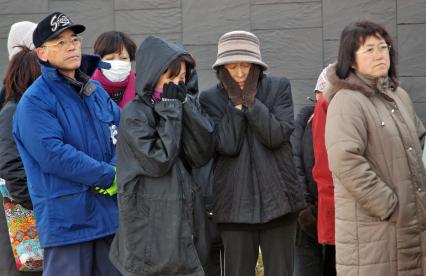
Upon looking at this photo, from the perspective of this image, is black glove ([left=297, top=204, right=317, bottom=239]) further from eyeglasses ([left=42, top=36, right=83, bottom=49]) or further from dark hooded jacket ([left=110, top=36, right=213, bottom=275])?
eyeglasses ([left=42, top=36, right=83, bottom=49])

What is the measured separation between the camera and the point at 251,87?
5.37 meters

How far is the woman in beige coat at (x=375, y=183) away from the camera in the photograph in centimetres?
468

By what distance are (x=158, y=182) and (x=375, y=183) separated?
46.0 inches

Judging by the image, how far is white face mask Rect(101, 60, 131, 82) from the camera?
235 inches

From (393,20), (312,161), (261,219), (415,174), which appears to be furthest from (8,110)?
(393,20)

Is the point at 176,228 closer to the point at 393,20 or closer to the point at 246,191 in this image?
the point at 246,191

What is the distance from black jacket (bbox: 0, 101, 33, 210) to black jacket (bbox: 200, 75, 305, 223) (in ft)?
3.89

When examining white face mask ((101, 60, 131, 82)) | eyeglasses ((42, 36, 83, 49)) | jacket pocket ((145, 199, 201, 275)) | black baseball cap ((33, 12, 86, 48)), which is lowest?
jacket pocket ((145, 199, 201, 275))

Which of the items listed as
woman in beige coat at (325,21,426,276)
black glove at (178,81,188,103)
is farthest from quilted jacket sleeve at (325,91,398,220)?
black glove at (178,81,188,103)

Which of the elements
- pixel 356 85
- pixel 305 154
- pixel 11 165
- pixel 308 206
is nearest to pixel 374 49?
pixel 356 85

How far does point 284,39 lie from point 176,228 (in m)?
3.51

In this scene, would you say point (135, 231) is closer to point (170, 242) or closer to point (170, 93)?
point (170, 242)

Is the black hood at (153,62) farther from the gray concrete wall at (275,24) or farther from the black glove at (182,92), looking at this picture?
the gray concrete wall at (275,24)

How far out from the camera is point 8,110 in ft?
17.9
